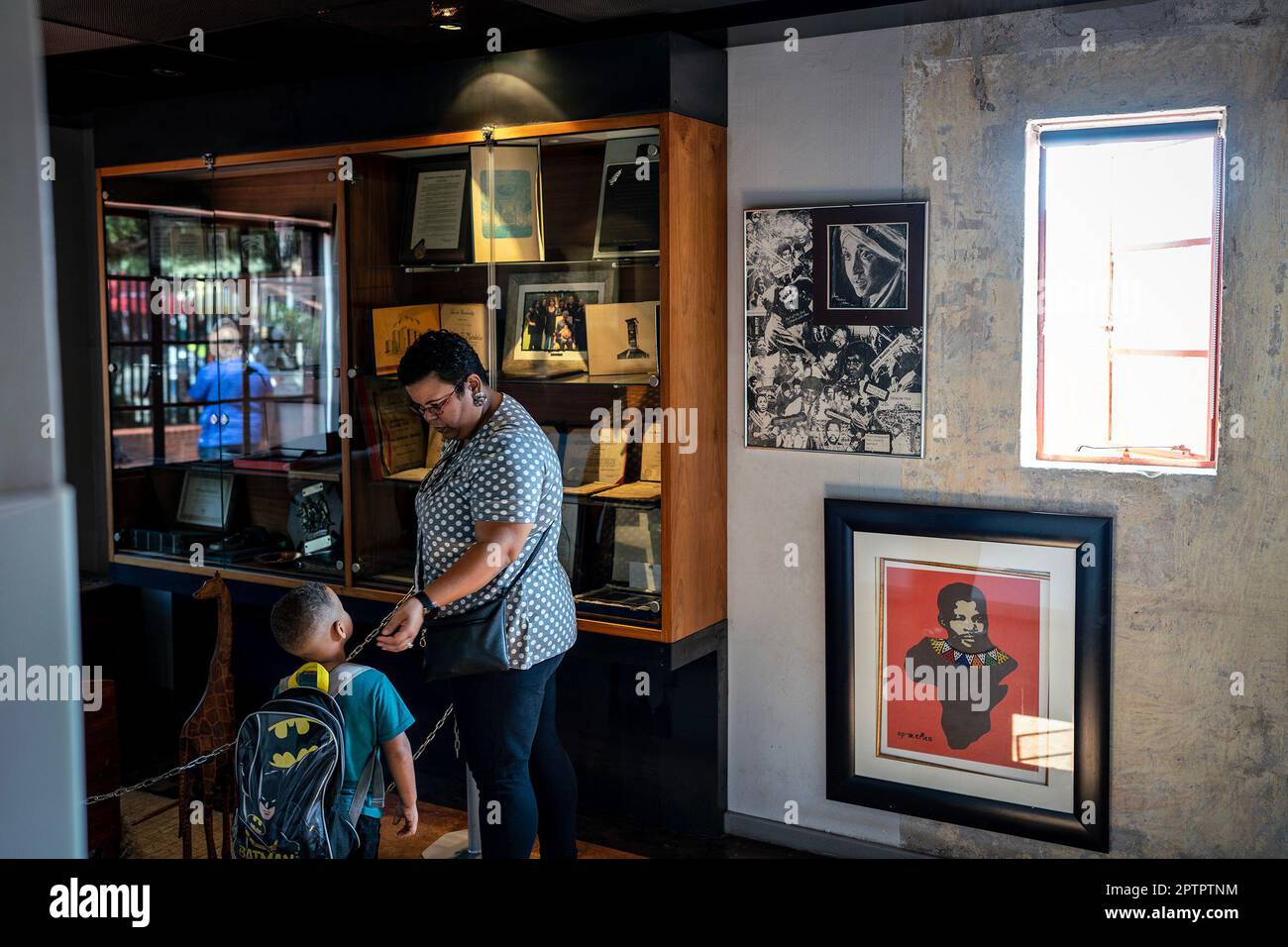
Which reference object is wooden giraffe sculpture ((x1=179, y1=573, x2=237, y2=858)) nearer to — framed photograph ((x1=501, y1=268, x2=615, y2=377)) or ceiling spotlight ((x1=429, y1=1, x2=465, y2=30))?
framed photograph ((x1=501, y1=268, x2=615, y2=377))

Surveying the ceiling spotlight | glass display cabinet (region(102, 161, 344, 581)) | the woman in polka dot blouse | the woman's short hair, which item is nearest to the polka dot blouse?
the woman in polka dot blouse

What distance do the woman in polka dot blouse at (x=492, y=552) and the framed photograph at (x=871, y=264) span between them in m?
1.11

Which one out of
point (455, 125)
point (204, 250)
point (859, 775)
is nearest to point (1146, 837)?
point (859, 775)

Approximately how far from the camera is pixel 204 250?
4488 mm

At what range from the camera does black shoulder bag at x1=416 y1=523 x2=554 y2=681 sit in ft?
9.18

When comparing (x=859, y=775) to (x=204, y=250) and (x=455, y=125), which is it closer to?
(x=455, y=125)

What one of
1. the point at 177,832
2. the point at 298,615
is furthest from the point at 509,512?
the point at 177,832

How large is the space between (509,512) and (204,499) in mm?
2412

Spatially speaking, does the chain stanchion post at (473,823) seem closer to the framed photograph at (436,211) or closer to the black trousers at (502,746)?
the black trousers at (502,746)

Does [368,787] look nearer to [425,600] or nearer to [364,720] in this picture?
[364,720]

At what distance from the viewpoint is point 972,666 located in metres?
3.39

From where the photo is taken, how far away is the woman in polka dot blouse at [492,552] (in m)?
2.77

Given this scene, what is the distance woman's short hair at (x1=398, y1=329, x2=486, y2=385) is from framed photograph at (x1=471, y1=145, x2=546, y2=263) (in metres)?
0.90
